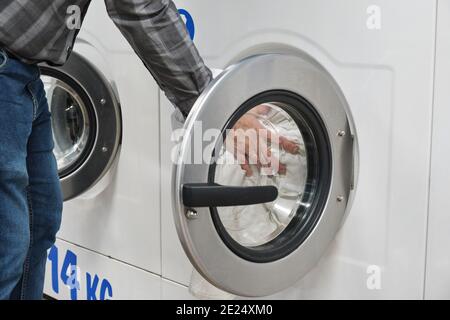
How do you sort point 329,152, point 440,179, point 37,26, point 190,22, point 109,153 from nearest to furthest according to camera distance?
point 37,26, point 440,179, point 329,152, point 190,22, point 109,153

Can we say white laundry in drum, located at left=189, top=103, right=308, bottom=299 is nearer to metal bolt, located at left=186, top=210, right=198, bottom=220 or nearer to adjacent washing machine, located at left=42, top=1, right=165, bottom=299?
metal bolt, located at left=186, top=210, right=198, bottom=220

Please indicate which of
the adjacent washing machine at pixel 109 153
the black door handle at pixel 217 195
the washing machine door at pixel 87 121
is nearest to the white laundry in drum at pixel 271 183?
the black door handle at pixel 217 195

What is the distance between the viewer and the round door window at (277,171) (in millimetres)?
1263

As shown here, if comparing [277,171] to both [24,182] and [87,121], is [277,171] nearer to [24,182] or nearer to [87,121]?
[24,182]

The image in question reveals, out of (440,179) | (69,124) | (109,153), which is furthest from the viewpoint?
(69,124)

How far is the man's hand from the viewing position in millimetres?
1253

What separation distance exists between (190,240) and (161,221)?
49cm

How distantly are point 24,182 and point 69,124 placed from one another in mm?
685

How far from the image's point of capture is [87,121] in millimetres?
1756

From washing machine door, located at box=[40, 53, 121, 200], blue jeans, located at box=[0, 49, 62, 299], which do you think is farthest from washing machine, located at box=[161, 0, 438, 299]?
washing machine door, located at box=[40, 53, 121, 200]

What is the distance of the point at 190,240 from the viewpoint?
115 centimetres

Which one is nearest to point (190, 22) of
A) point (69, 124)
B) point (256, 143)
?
point (256, 143)

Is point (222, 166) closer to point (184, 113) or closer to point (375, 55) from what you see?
point (184, 113)
